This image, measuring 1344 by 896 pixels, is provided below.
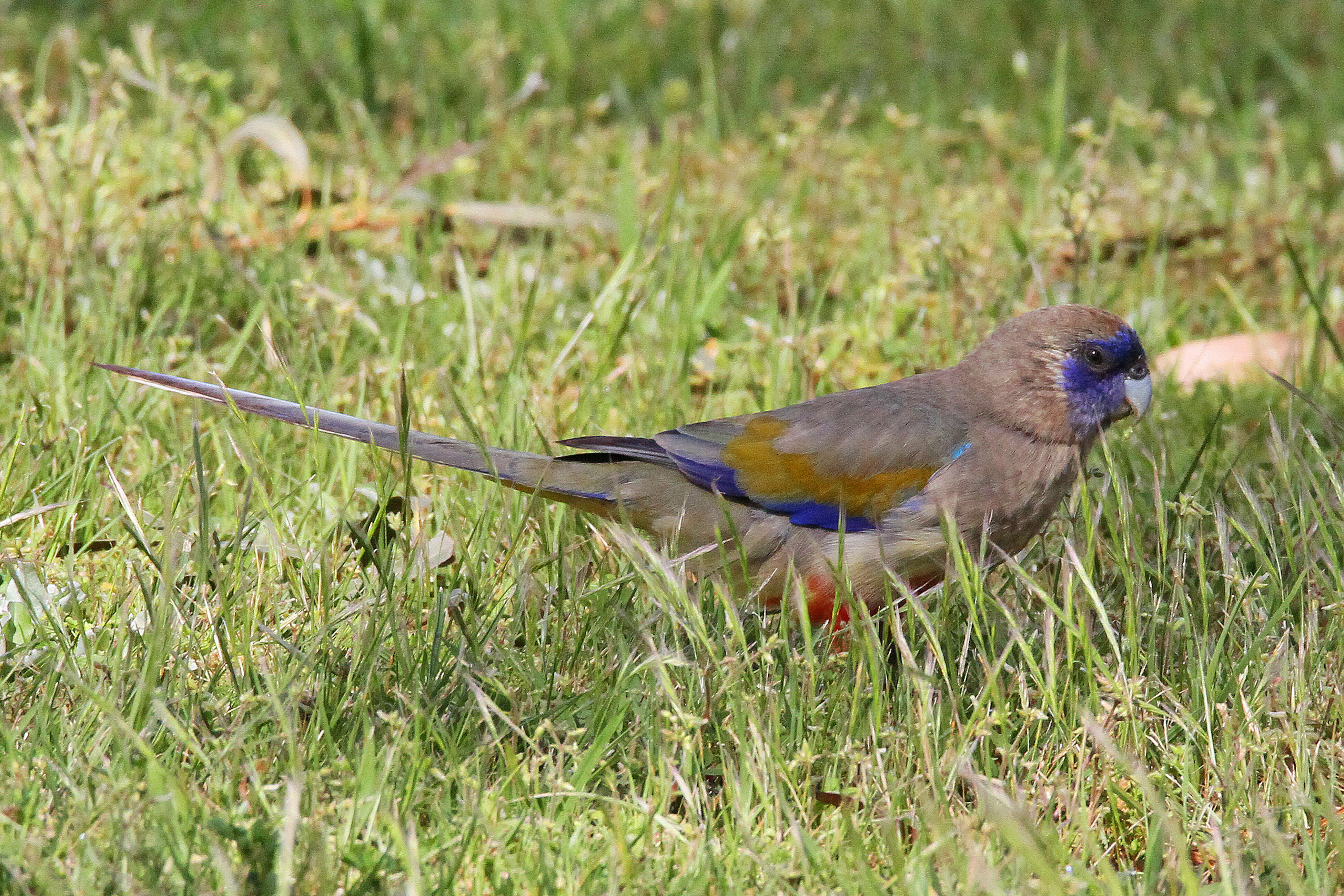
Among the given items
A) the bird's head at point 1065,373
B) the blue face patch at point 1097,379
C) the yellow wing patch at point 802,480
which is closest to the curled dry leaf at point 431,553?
the yellow wing patch at point 802,480

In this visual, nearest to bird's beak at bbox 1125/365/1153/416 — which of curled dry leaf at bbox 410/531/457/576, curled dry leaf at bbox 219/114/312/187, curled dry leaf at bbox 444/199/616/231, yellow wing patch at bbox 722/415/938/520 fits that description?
yellow wing patch at bbox 722/415/938/520

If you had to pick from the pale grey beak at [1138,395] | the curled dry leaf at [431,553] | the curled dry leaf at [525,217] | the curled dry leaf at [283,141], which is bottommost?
the curled dry leaf at [431,553]

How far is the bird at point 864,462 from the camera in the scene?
342 centimetres

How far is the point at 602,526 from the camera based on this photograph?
356 cm

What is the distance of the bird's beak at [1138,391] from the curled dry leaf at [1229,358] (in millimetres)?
825

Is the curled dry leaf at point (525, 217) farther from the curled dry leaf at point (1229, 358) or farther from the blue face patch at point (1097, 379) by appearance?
the blue face patch at point (1097, 379)

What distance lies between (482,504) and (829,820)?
1.37m

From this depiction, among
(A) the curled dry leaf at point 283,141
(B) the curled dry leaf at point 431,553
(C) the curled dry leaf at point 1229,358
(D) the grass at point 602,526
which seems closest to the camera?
(D) the grass at point 602,526

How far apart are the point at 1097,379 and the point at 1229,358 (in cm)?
116

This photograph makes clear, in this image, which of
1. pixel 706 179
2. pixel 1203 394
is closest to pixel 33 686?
pixel 1203 394

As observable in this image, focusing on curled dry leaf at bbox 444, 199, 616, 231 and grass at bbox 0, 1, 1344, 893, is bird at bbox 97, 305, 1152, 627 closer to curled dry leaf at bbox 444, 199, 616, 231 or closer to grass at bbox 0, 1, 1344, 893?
grass at bbox 0, 1, 1344, 893

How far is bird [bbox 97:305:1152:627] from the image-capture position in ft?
11.2

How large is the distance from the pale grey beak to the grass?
8.8 inches

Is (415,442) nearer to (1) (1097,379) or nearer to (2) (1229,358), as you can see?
(1) (1097,379)
